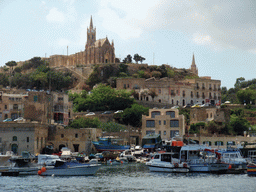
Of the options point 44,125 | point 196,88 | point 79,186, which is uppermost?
point 196,88

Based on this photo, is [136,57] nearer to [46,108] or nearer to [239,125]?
[239,125]

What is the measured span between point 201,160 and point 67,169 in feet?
55.1

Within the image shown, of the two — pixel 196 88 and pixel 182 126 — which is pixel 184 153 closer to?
pixel 182 126

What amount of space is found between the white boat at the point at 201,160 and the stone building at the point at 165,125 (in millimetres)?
35050

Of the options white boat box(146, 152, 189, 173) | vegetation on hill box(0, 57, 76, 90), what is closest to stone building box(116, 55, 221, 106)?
vegetation on hill box(0, 57, 76, 90)

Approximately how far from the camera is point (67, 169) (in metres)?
64.1

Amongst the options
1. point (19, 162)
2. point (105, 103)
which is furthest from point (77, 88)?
point (19, 162)

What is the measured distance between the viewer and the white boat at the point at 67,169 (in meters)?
64.1

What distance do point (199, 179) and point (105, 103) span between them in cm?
6927

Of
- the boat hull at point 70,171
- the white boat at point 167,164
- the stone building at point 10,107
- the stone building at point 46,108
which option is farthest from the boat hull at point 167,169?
the stone building at point 10,107

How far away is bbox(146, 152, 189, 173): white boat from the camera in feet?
225

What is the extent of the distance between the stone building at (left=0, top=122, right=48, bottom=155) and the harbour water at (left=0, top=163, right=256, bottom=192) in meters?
20.6

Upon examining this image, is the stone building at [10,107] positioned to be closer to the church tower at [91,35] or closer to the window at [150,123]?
the window at [150,123]

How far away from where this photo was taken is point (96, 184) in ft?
188
